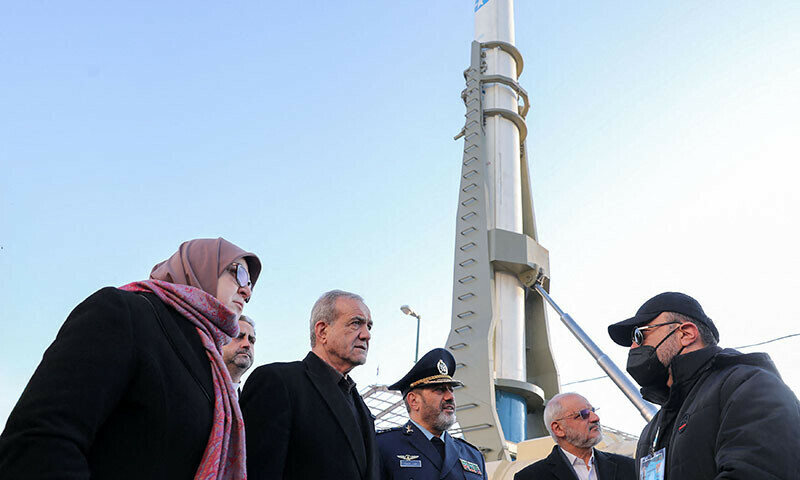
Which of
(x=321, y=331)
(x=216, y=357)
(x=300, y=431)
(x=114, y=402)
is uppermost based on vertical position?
(x=321, y=331)

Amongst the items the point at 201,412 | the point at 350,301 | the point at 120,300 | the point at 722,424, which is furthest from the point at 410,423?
the point at 120,300

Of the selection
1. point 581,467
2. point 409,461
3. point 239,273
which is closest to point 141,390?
point 239,273

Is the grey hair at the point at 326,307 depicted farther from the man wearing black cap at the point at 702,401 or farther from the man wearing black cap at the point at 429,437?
the man wearing black cap at the point at 702,401

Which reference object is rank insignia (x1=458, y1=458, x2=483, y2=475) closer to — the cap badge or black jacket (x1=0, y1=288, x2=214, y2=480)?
the cap badge

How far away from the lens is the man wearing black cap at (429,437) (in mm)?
3689

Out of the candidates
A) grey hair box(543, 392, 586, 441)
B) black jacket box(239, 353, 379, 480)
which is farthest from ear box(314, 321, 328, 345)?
grey hair box(543, 392, 586, 441)

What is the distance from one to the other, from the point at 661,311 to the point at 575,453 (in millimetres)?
1801

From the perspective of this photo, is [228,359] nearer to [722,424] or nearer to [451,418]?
[451,418]

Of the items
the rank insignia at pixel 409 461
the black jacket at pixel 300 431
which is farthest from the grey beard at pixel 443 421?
the black jacket at pixel 300 431

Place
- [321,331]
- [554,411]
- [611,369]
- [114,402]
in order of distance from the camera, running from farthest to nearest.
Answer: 1. [611,369]
2. [554,411]
3. [321,331]
4. [114,402]

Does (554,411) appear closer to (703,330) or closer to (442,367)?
(442,367)

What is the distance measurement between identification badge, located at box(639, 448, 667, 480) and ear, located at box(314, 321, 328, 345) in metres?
1.66

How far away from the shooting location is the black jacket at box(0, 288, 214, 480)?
139 centimetres

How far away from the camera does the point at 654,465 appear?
2.73 meters
